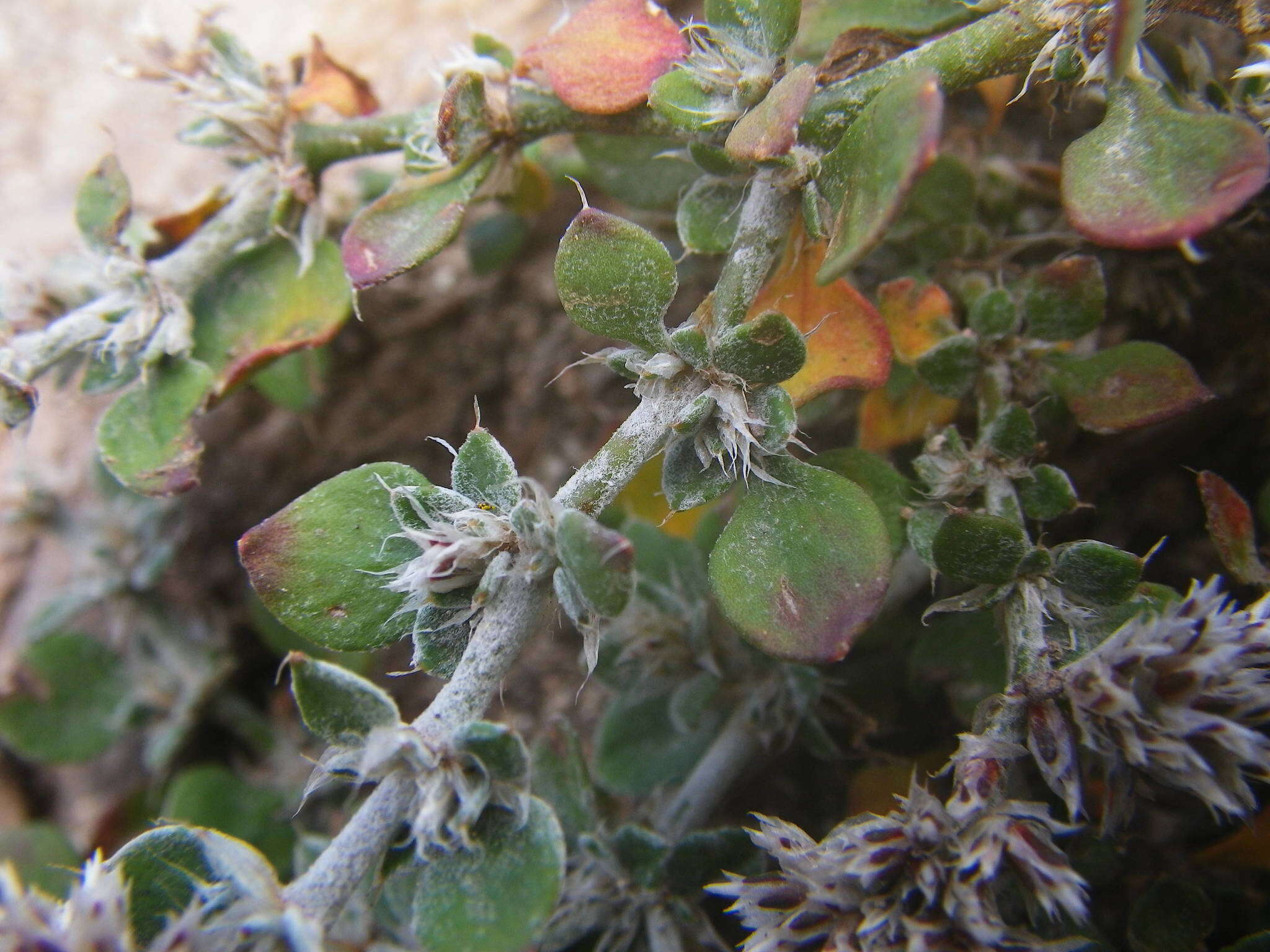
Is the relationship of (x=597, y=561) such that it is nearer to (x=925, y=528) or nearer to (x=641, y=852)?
(x=925, y=528)

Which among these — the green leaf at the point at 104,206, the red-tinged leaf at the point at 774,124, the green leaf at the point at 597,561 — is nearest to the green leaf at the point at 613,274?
the red-tinged leaf at the point at 774,124

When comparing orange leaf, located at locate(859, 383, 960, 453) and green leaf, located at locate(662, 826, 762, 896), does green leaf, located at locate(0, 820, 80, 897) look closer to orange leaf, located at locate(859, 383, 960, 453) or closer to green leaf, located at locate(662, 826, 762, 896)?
green leaf, located at locate(662, 826, 762, 896)

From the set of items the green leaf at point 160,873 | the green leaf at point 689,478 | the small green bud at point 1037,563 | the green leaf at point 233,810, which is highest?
the small green bud at point 1037,563

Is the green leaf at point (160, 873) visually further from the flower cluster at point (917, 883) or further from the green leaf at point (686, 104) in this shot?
the green leaf at point (686, 104)

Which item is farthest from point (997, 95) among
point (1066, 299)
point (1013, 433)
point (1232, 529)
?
point (1232, 529)

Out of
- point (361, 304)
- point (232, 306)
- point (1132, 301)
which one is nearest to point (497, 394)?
point (361, 304)

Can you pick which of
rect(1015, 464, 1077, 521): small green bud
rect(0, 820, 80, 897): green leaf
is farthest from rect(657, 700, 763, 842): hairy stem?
rect(0, 820, 80, 897): green leaf
